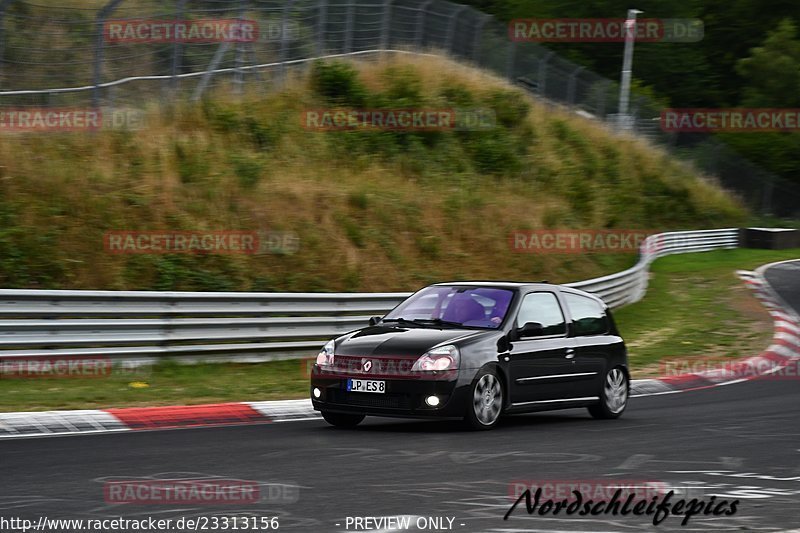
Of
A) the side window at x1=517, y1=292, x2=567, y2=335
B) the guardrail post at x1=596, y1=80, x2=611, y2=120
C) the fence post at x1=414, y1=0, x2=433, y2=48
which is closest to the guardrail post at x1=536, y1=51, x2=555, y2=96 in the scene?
the guardrail post at x1=596, y1=80, x2=611, y2=120

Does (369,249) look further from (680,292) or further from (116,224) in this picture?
(680,292)

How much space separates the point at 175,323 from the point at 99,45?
278 inches

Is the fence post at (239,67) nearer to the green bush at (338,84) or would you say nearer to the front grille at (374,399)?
the green bush at (338,84)

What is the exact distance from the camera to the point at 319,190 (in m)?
24.2

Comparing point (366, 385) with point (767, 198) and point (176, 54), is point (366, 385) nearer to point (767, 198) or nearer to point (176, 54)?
point (176, 54)

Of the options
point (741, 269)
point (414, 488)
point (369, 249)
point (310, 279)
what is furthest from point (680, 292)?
point (414, 488)

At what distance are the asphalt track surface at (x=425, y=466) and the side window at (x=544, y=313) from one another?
3.17 ft

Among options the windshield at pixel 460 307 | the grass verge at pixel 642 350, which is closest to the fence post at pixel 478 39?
the grass verge at pixel 642 350

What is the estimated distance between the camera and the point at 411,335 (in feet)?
35.6

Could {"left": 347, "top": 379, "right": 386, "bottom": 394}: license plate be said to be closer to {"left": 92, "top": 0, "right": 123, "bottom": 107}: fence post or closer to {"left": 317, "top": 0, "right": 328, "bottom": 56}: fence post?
{"left": 92, "top": 0, "right": 123, "bottom": 107}: fence post

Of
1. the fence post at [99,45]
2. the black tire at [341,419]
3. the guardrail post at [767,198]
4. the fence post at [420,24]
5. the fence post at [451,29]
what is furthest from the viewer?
the guardrail post at [767,198]

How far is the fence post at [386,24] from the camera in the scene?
31.9 m

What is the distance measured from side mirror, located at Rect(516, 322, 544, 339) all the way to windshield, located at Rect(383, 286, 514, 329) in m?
0.21

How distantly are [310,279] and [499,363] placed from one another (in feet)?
32.8
